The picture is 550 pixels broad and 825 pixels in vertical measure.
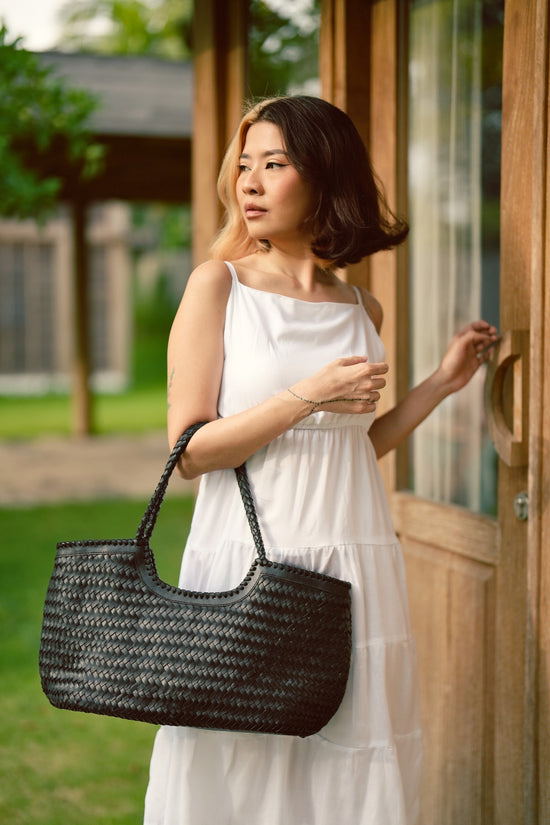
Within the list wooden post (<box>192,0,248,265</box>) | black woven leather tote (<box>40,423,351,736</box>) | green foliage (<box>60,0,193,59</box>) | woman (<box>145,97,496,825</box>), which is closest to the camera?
black woven leather tote (<box>40,423,351,736</box>)

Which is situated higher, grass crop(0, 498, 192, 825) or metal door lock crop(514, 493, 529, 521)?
metal door lock crop(514, 493, 529, 521)

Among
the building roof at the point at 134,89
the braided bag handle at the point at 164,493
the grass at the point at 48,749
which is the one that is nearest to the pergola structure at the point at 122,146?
the building roof at the point at 134,89

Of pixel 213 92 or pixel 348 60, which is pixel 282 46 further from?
pixel 348 60

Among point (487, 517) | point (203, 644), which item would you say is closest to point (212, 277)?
point (203, 644)

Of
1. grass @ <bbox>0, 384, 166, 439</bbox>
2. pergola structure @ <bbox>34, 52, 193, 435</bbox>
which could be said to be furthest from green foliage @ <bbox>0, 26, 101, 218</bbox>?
grass @ <bbox>0, 384, 166, 439</bbox>

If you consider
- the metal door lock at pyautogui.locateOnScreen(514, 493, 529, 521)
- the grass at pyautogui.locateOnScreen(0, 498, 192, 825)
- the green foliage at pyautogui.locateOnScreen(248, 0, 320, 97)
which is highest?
the green foliage at pyautogui.locateOnScreen(248, 0, 320, 97)

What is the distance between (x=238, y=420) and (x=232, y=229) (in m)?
0.51

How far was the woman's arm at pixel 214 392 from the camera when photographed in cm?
162

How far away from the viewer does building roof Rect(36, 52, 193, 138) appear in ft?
29.0

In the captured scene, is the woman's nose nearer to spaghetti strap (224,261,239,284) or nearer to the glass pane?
spaghetti strap (224,261,239,284)

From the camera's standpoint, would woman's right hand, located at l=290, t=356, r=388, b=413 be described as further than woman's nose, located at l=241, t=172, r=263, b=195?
No

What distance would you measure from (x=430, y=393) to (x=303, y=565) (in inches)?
21.5

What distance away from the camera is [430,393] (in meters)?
2.05

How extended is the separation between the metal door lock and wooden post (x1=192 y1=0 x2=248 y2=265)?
1.67 meters
